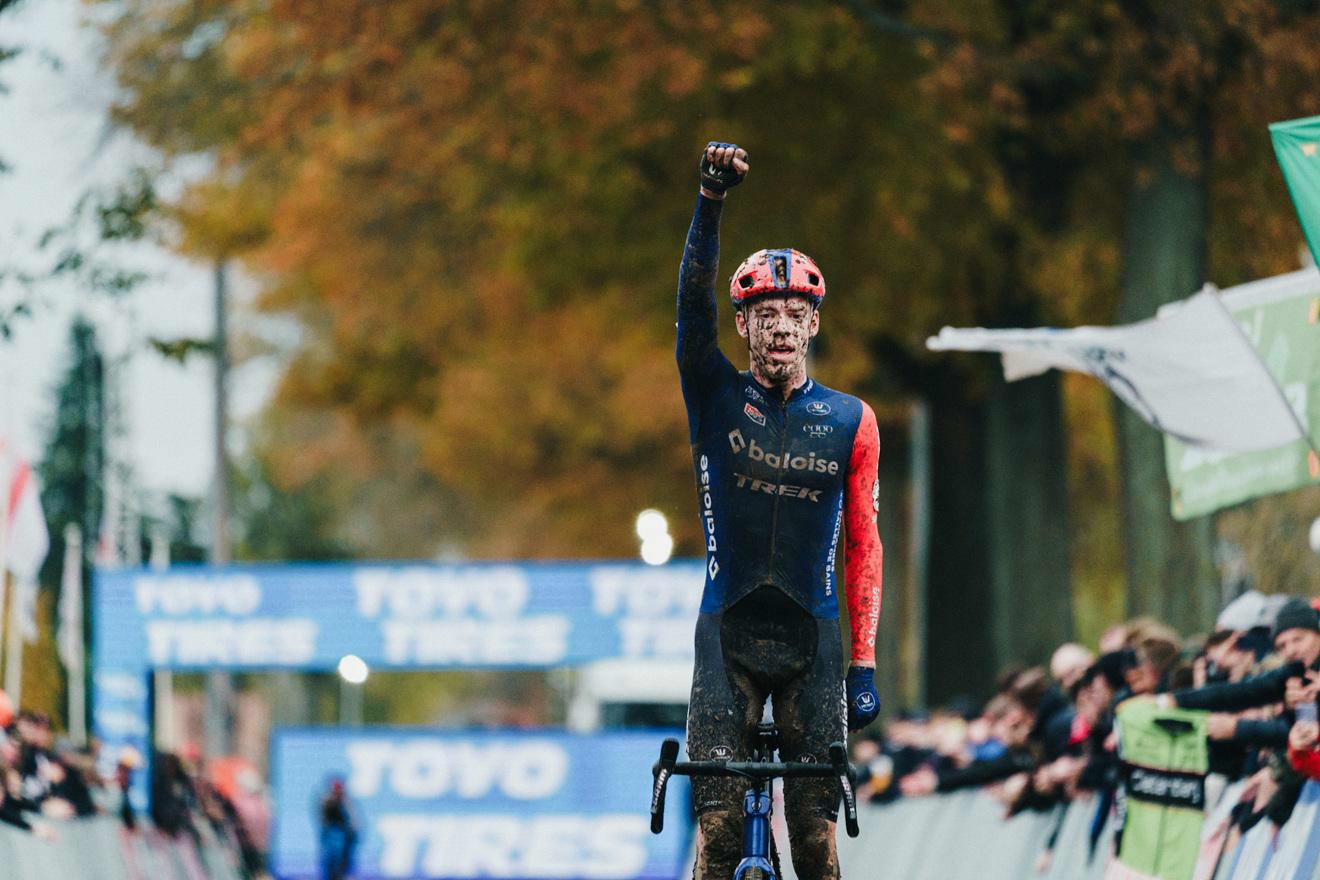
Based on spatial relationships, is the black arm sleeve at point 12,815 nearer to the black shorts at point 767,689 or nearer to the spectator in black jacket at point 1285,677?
the spectator in black jacket at point 1285,677

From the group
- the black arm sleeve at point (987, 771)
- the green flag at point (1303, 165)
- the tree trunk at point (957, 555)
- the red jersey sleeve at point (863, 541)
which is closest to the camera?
the red jersey sleeve at point (863, 541)

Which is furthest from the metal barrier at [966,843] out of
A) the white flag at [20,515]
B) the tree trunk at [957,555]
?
the tree trunk at [957,555]

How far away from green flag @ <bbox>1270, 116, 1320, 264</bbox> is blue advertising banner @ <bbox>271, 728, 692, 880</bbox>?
12726mm

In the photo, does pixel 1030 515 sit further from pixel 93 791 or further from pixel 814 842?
pixel 814 842

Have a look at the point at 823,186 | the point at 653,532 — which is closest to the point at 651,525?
the point at 653,532

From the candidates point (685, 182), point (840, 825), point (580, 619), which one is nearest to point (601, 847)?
point (580, 619)

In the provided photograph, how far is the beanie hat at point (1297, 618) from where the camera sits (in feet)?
31.4

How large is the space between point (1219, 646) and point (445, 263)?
20.6 metres

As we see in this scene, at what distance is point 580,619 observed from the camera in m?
22.1

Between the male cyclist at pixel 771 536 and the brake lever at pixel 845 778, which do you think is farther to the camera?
the male cyclist at pixel 771 536

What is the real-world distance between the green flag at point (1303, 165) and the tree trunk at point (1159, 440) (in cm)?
866

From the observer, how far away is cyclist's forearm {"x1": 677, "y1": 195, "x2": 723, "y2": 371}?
7.02 meters

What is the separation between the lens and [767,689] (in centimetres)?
→ 724

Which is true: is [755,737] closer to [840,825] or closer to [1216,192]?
[840,825]
